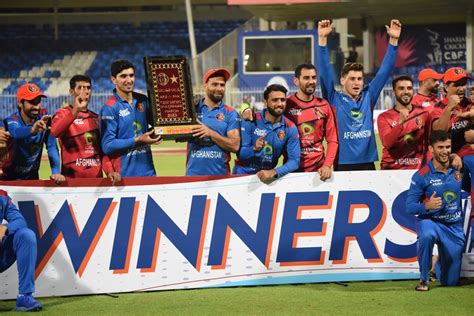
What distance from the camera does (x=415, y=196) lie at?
366 inches

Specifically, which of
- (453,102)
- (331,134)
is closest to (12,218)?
(331,134)

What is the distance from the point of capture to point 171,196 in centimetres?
946

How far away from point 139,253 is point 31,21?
5007cm

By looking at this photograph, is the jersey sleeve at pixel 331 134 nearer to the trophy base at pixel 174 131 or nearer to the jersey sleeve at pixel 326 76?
the jersey sleeve at pixel 326 76

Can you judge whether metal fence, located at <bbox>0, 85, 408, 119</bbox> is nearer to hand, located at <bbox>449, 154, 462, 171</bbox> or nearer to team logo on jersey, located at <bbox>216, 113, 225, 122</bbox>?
team logo on jersey, located at <bbox>216, 113, 225, 122</bbox>

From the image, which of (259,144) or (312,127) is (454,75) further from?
(259,144)

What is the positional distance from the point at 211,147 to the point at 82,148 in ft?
4.22

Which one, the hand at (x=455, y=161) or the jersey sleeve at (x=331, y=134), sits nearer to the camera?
the hand at (x=455, y=161)

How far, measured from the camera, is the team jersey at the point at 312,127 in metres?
10.2

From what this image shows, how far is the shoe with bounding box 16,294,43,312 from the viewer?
333 inches

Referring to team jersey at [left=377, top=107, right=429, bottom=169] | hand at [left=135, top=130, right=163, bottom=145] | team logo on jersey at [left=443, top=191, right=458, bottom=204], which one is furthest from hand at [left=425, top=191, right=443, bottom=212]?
hand at [left=135, top=130, right=163, bottom=145]

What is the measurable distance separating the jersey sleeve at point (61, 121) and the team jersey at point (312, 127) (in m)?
2.21

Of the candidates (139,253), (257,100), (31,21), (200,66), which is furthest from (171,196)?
(31,21)

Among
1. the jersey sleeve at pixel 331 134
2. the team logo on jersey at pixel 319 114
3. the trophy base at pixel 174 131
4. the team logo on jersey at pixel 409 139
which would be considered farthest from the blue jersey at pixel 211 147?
the team logo on jersey at pixel 409 139
